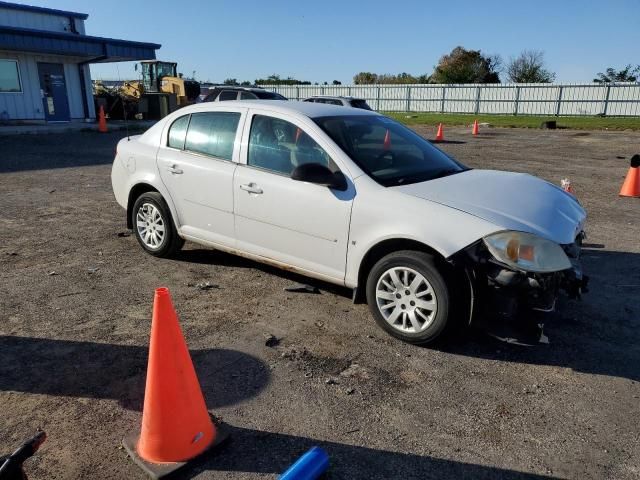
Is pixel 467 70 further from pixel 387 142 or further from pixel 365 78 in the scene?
pixel 387 142

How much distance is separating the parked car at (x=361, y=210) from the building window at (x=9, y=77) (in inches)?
855

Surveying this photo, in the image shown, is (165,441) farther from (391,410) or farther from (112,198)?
(112,198)

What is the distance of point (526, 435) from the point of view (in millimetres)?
2867

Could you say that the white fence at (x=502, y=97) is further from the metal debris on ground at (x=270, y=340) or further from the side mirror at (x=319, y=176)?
the metal debris on ground at (x=270, y=340)

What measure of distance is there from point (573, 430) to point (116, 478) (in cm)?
247

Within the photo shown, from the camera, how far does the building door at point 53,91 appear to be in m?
24.4

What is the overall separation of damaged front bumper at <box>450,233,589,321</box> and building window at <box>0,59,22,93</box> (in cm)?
2546

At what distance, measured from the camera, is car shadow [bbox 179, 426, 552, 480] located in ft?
8.32

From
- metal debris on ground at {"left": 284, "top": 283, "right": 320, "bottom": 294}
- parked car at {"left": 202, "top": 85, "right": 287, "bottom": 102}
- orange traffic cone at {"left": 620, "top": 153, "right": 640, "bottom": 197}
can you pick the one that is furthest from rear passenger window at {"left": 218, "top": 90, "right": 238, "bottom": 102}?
metal debris on ground at {"left": 284, "top": 283, "right": 320, "bottom": 294}

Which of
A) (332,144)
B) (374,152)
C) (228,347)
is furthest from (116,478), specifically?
(374,152)

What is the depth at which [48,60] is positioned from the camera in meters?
24.5

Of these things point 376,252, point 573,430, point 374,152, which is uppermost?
point 374,152

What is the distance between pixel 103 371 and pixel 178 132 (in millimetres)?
2844

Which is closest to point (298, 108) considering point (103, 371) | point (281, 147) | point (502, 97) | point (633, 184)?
point (281, 147)
